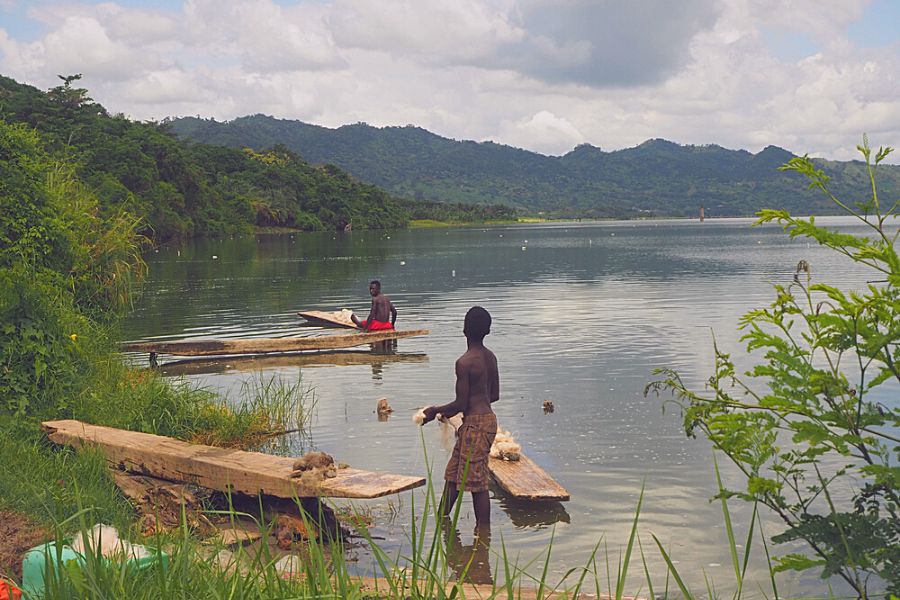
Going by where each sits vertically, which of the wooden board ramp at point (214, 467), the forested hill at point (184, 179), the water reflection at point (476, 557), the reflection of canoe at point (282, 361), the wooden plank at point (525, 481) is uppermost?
the forested hill at point (184, 179)

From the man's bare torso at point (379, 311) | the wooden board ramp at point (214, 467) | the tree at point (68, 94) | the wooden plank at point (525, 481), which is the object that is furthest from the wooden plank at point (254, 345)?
the tree at point (68, 94)

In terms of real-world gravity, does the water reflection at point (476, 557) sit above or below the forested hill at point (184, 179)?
below

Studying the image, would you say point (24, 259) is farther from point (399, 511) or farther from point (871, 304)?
point (871, 304)

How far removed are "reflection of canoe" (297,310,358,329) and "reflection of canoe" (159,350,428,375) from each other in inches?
191

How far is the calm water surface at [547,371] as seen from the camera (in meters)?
9.96

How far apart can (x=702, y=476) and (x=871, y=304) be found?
7.90 m

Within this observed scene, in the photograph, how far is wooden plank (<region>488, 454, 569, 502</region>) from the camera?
10028 mm

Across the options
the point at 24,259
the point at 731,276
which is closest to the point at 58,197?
the point at 24,259

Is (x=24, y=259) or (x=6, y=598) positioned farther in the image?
(x=24, y=259)

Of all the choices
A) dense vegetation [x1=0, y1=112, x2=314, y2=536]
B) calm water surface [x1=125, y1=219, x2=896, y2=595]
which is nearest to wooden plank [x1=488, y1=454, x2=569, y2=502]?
calm water surface [x1=125, y1=219, x2=896, y2=595]

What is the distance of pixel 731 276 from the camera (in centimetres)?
4978

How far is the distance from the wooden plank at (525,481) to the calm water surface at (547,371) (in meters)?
0.26

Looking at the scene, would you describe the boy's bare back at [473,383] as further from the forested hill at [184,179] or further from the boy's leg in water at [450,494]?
the forested hill at [184,179]

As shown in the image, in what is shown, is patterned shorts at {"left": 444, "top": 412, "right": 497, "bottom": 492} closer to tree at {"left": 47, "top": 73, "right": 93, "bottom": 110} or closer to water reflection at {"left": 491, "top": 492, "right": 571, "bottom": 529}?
water reflection at {"left": 491, "top": 492, "right": 571, "bottom": 529}
